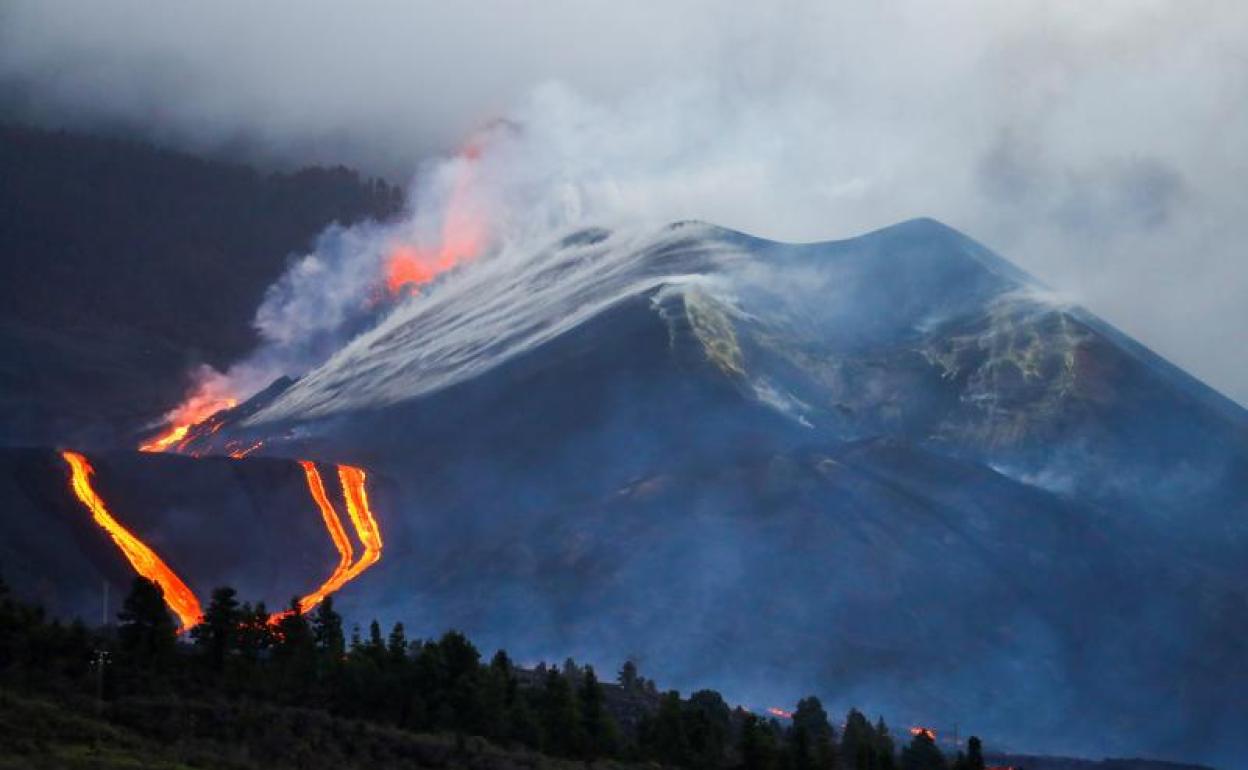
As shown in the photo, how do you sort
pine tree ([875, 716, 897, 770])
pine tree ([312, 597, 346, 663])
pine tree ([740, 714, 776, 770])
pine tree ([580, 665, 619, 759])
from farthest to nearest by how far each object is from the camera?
pine tree ([312, 597, 346, 663])
pine tree ([875, 716, 897, 770])
pine tree ([580, 665, 619, 759])
pine tree ([740, 714, 776, 770])

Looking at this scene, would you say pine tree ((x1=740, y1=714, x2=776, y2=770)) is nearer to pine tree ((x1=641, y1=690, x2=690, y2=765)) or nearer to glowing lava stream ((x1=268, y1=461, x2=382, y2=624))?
pine tree ((x1=641, y1=690, x2=690, y2=765))

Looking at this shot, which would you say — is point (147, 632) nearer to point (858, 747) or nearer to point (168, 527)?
point (858, 747)

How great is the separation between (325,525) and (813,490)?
2851cm

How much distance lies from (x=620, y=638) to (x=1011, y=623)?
78.7 feet

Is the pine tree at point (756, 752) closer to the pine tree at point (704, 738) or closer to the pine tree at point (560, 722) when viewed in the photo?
the pine tree at point (704, 738)

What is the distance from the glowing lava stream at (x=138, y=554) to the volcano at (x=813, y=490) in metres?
2.15

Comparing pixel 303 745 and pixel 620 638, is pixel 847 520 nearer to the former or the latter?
pixel 620 638

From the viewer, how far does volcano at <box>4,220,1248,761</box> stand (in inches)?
4530

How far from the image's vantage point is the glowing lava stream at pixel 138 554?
108312 mm

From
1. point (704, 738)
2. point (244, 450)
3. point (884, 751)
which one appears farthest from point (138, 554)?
point (884, 751)

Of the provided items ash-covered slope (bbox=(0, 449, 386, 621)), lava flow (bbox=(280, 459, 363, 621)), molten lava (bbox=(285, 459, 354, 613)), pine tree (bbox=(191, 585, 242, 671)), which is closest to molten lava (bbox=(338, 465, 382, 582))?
lava flow (bbox=(280, 459, 363, 621))

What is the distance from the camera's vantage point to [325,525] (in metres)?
126

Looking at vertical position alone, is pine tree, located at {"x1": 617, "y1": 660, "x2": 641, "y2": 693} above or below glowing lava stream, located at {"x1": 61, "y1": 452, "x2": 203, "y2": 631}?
A: below

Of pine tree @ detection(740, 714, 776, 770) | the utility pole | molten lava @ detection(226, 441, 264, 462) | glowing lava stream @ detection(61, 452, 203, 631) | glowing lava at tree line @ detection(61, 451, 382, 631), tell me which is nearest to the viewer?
the utility pole
